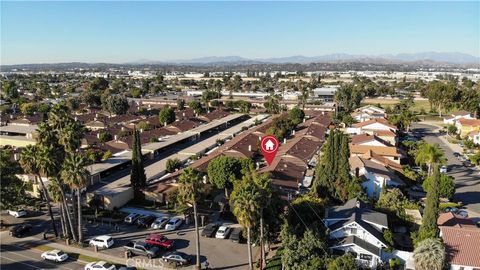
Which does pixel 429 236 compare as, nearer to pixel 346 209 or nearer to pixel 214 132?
pixel 346 209

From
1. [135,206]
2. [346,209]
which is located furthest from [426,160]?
[135,206]

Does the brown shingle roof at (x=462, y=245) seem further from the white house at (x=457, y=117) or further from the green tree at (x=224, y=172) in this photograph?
the white house at (x=457, y=117)

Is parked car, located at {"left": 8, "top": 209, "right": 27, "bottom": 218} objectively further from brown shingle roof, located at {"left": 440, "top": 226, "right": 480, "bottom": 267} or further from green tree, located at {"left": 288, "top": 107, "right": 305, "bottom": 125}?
green tree, located at {"left": 288, "top": 107, "right": 305, "bottom": 125}

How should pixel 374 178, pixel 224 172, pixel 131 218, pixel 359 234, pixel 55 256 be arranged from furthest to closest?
pixel 374 178 → pixel 224 172 → pixel 131 218 → pixel 359 234 → pixel 55 256

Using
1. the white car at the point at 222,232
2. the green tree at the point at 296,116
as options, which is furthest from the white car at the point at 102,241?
the green tree at the point at 296,116

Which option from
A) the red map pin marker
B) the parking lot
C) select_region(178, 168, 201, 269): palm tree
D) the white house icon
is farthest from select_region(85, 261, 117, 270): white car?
the white house icon

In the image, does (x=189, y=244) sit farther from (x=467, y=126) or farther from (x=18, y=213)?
(x=467, y=126)

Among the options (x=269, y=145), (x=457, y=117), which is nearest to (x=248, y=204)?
(x=269, y=145)
